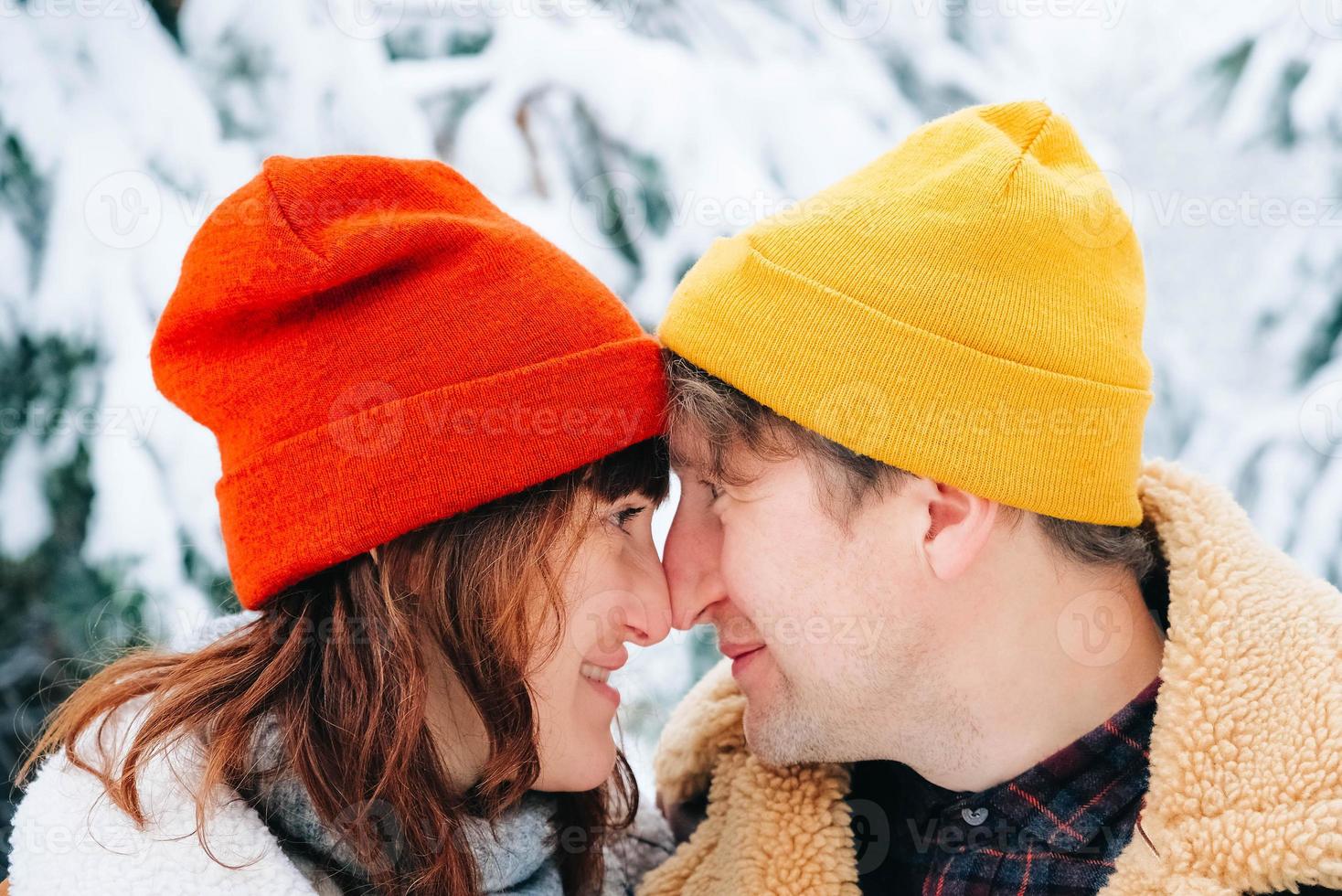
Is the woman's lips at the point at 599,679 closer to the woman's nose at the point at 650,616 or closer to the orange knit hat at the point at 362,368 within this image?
the woman's nose at the point at 650,616

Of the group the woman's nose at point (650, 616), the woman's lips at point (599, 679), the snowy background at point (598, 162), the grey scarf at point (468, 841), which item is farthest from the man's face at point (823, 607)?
the snowy background at point (598, 162)

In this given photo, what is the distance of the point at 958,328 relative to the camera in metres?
1.38

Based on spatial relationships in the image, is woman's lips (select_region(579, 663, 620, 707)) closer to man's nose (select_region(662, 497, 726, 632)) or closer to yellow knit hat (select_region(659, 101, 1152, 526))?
man's nose (select_region(662, 497, 726, 632))

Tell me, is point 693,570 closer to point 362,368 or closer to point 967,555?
point 967,555

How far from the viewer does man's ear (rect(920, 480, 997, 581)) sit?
1456 mm

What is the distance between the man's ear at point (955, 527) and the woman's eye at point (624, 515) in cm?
42

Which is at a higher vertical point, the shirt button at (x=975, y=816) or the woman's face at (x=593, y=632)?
the woman's face at (x=593, y=632)

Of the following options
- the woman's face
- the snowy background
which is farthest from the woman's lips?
the snowy background

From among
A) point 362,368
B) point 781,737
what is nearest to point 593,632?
point 781,737

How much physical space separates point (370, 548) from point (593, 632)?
1.17 ft

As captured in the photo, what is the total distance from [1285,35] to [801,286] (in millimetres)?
1628

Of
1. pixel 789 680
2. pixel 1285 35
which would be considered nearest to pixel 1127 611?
pixel 789 680

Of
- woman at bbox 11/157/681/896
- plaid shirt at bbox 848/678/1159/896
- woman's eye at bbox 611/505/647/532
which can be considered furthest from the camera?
woman's eye at bbox 611/505/647/532

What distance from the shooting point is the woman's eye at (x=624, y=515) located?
156 cm
